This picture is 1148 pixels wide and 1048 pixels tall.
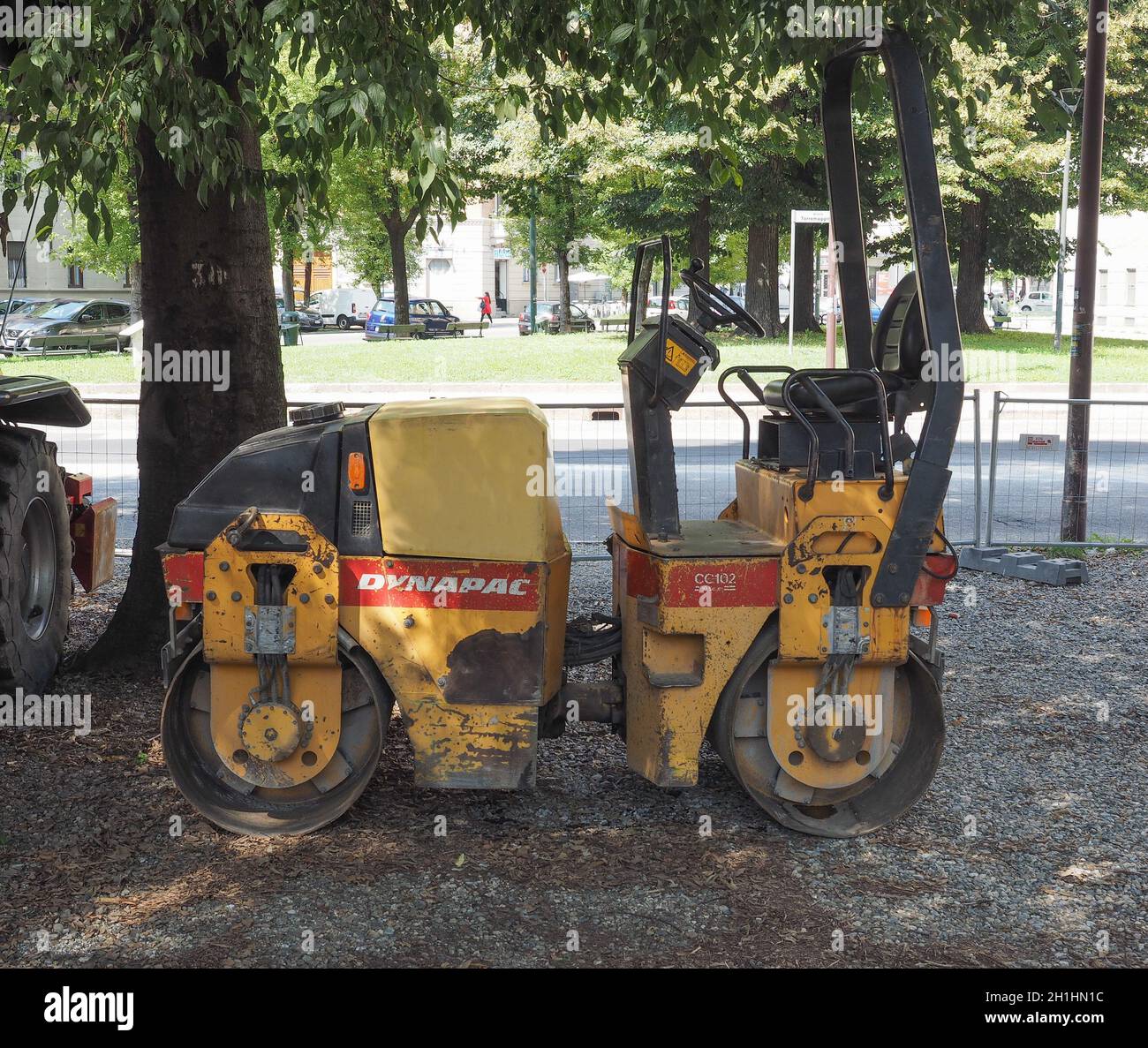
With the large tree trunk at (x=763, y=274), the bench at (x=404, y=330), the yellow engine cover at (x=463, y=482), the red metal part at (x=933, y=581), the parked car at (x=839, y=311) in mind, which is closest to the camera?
the yellow engine cover at (x=463, y=482)

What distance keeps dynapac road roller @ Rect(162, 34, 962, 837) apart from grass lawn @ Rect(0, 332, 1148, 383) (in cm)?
1793

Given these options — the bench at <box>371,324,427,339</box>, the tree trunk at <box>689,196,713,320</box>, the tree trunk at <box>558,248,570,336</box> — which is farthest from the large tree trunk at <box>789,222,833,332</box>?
the bench at <box>371,324,427,339</box>

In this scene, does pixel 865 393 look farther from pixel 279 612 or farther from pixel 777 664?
pixel 279 612

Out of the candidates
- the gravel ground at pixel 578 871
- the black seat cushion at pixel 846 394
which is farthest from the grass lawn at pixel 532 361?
the black seat cushion at pixel 846 394

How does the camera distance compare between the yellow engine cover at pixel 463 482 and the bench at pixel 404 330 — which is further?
the bench at pixel 404 330

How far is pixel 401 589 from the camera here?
4.78 meters

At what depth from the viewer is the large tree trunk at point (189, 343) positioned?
21.6 feet

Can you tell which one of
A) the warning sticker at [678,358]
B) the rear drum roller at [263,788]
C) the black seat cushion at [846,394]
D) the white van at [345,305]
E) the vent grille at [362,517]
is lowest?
the rear drum roller at [263,788]

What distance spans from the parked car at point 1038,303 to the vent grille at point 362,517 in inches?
2676

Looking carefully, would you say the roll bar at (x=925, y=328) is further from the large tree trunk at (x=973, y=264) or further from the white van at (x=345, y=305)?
the white van at (x=345, y=305)

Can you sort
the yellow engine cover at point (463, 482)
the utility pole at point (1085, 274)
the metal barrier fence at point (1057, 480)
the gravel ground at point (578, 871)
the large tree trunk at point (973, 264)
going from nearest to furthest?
the gravel ground at point (578, 871), the yellow engine cover at point (463, 482), the utility pole at point (1085, 274), the metal barrier fence at point (1057, 480), the large tree trunk at point (973, 264)
